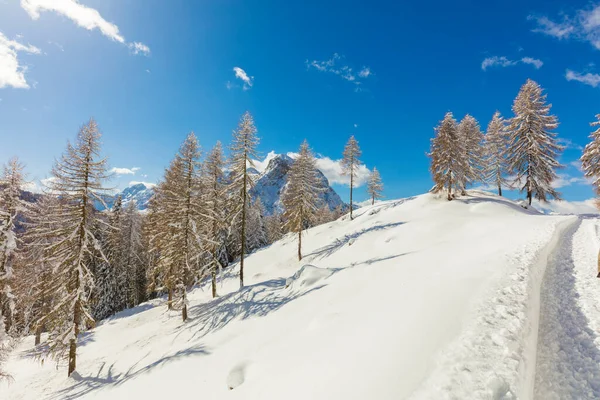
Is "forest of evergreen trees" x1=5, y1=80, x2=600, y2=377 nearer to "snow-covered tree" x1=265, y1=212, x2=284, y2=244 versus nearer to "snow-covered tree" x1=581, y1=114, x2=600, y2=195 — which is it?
Result: "snow-covered tree" x1=581, y1=114, x2=600, y2=195

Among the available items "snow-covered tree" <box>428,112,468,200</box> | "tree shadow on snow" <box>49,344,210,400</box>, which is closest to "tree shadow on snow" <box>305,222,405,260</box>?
"snow-covered tree" <box>428,112,468,200</box>

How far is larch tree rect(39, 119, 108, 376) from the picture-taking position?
44.7 feet

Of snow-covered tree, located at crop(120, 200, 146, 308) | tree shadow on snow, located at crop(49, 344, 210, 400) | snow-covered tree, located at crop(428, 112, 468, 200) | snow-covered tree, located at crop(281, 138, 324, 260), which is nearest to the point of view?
tree shadow on snow, located at crop(49, 344, 210, 400)

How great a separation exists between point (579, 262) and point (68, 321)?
2563 cm

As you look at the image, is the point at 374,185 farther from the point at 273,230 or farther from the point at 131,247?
the point at 131,247

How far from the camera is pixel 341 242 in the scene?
98.1 feet

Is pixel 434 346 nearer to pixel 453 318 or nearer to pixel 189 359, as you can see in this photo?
pixel 453 318

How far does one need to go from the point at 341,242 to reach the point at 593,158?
89.7ft

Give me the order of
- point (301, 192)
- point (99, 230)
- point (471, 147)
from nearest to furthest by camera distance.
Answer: point (99, 230) < point (301, 192) < point (471, 147)

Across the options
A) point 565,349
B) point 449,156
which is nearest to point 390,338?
point 565,349

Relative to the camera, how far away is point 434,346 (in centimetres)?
575

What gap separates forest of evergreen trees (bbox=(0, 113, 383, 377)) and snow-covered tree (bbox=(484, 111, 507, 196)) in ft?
89.4

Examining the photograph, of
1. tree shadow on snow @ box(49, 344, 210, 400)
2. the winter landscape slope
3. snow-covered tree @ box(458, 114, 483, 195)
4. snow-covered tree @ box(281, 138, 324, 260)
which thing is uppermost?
snow-covered tree @ box(458, 114, 483, 195)

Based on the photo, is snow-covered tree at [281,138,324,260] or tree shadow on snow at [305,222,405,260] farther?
snow-covered tree at [281,138,324,260]
